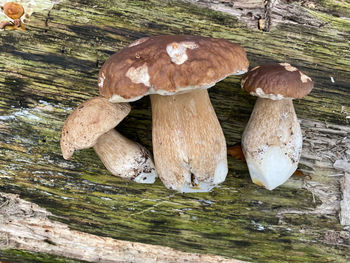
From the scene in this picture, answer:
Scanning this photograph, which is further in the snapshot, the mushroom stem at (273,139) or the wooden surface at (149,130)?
the wooden surface at (149,130)

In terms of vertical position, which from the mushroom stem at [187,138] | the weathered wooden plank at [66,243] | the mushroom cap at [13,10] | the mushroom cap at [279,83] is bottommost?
the weathered wooden plank at [66,243]

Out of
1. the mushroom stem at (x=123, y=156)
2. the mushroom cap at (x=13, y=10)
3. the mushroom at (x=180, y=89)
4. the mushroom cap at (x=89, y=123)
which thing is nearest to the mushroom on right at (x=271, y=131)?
the mushroom at (x=180, y=89)

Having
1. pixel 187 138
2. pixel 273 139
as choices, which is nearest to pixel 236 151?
pixel 273 139

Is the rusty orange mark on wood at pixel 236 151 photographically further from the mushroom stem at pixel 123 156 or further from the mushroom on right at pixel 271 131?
the mushroom stem at pixel 123 156

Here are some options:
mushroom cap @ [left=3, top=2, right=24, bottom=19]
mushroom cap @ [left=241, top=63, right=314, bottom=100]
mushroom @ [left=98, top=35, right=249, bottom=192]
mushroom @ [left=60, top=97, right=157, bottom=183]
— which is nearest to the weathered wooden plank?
mushroom @ [left=60, top=97, right=157, bottom=183]

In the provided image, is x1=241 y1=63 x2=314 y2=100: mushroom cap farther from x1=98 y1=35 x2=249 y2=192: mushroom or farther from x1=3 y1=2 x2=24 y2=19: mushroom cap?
x1=3 y1=2 x2=24 y2=19: mushroom cap

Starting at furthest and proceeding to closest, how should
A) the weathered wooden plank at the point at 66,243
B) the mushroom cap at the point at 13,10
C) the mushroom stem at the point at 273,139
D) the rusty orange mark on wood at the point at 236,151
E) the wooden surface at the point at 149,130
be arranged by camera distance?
the weathered wooden plank at the point at 66,243 < the rusty orange mark on wood at the point at 236,151 < the wooden surface at the point at 149,130 < the mushroom cap at the point at 13,10 < the mushroom stem at the point at 273,139

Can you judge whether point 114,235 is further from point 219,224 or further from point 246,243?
point 246,243
